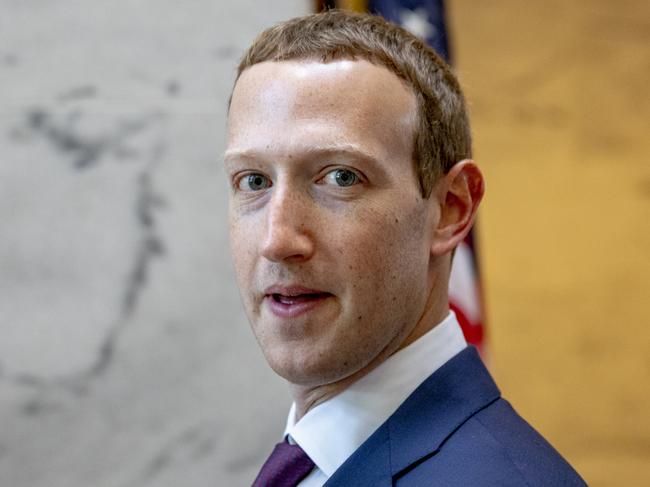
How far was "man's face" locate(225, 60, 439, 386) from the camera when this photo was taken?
151 centimetres

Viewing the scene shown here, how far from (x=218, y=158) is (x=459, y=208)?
1.29 m

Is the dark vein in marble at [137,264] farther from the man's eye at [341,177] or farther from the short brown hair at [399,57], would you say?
the man's eye at [341,177]

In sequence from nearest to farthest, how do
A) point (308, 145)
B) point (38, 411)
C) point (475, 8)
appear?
1. point (308, 145)
2. point (38, 411)
3. point (475, 8)

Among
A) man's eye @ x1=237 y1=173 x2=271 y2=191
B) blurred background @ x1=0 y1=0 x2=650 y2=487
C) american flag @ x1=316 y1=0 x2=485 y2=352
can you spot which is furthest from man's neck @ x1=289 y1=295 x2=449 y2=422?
american flag @ x1=316 y1=0 x2=485 y2=352

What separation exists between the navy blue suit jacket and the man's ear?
206mm

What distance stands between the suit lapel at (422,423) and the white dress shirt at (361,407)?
0.02 m

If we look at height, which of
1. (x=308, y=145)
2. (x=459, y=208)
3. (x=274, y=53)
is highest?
(x=274, y=53)

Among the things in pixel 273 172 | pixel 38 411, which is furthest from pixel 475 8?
pixel 273 172

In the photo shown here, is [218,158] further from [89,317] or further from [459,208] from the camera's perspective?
[459,208]

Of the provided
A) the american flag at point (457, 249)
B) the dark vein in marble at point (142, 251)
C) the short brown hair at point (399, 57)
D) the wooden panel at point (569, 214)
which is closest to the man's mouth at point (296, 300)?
the short brown hair at point (399, 57)

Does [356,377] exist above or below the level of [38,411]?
below

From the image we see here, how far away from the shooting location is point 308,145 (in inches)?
59.6

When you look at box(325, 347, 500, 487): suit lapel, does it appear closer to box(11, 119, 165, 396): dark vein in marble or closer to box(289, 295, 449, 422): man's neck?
box(289, 295, 449, 422): man's neck

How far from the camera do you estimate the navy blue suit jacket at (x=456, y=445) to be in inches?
55.2
